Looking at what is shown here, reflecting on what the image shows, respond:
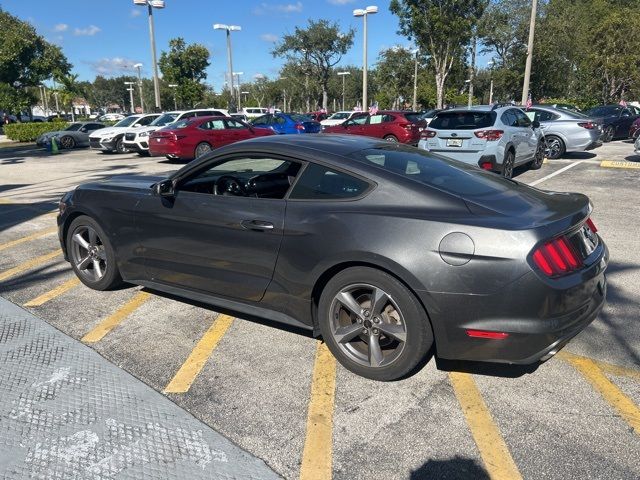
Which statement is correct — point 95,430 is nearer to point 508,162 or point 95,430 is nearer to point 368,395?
point 368,395

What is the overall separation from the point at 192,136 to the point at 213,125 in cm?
94

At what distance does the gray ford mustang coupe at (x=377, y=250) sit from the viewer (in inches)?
107

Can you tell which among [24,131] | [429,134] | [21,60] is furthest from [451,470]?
[21,60]

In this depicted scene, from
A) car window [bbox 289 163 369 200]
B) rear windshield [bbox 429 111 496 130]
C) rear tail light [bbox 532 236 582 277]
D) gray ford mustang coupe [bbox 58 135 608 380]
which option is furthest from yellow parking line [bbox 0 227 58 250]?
rear windshield [bbox 429 111 496 130]

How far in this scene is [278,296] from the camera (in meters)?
3.44

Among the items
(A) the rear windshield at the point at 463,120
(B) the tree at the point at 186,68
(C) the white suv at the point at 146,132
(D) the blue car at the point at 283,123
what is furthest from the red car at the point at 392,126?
(B) the tree at the point at 186,68

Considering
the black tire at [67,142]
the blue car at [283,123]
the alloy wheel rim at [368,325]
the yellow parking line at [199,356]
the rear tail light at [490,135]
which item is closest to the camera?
the alloy wheel rim at [368,325]

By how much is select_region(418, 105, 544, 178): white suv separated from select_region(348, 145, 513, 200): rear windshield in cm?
606

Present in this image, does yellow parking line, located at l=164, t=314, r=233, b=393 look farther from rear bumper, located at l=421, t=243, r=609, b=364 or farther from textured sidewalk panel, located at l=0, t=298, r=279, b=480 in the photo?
rear bumper, located at l=421, t=243, r=609, b=364

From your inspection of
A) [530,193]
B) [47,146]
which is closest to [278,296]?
[530,193]

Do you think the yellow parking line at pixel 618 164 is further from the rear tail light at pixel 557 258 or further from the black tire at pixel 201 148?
the rear tail light at pixel 557 258

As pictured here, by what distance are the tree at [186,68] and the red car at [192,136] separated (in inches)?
1424

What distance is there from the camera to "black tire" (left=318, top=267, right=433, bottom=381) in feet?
9.60

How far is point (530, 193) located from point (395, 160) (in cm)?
95
